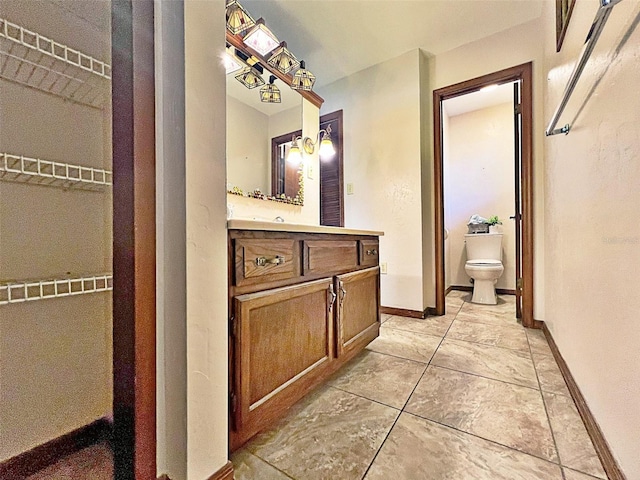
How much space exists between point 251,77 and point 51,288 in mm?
1487

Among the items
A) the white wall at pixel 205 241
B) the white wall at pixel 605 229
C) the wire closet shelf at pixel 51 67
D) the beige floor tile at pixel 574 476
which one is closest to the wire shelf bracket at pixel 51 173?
the wire closet shelf at pixel 51 67

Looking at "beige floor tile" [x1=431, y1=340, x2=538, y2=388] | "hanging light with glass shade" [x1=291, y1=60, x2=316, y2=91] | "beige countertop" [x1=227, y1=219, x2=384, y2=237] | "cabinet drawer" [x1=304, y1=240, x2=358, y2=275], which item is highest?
"hanging light with glass shade" [x1=291, y1=60, x2=316, y2=91]

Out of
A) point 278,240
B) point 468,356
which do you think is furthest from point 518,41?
point 278,240

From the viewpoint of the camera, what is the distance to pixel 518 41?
216 centimetres

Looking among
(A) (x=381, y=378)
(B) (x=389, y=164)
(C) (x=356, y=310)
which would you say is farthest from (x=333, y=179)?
(A) (x=381, y=378)

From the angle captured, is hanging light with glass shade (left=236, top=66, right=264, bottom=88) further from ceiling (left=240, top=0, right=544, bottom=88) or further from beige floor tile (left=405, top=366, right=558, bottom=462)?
beige floor tile (left=405, top=366, right=558, bottom=462)

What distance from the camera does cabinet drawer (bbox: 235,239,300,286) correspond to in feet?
2.65

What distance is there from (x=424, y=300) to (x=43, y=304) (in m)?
2.42

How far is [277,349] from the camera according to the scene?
95cm

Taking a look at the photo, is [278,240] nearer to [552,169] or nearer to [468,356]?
[468,356]

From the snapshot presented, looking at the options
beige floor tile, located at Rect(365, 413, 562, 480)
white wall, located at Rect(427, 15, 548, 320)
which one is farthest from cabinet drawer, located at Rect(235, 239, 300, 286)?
white wall, located at Rect(427, 15, 548, 320)

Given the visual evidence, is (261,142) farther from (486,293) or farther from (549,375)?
(486,293)

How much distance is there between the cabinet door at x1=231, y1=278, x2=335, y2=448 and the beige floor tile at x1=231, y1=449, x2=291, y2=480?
0.27 ft

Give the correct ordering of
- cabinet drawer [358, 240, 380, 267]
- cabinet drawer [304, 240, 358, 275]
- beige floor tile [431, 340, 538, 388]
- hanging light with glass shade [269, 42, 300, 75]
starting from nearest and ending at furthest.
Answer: cabinet drawer [304, 240, 358, 275] → beige floor tile [431, 340, 538, 388] → cabinet drawer [358, 240, 380, 267] → hanging light with glass shade [269, 42, 300, 75]
